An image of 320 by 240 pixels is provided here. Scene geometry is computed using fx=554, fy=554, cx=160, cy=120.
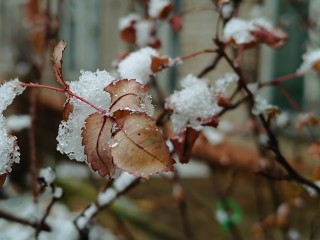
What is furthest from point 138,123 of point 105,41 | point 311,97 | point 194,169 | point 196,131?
point 105,41

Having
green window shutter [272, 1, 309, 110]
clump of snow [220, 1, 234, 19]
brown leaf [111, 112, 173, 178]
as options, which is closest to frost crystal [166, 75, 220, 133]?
clump of snow [220, 1, 234, 19]

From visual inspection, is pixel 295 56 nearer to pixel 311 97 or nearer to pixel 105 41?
pixel 311 97

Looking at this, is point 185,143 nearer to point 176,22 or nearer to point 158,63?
point 158,63

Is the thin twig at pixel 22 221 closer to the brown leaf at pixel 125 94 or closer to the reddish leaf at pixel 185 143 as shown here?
the reddish leaf at pixel 185 143

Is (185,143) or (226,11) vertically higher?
(226,11)

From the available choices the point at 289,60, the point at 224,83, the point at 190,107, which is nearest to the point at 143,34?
the point at 224,83

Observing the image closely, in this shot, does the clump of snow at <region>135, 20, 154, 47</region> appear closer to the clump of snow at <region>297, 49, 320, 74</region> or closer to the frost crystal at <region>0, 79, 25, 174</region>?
the clump of snow at <region>297, 49, 320, 74</region>
